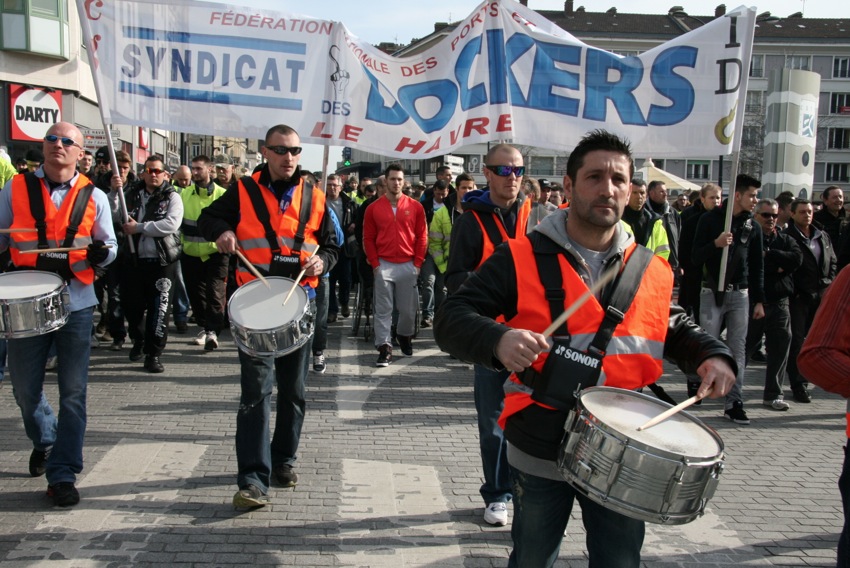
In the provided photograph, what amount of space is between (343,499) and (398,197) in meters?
5.33

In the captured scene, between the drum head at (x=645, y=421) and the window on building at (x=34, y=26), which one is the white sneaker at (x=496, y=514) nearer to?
the drum head at (x=645, y=421)

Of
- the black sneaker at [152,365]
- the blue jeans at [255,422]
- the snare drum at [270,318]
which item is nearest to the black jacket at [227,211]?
the snare drum at [270,318]

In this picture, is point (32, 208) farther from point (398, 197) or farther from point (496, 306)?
point (398, 197)

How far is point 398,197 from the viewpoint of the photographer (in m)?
9.73

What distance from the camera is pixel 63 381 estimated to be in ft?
15.8

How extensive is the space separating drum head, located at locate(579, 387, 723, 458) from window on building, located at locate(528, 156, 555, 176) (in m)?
71.6

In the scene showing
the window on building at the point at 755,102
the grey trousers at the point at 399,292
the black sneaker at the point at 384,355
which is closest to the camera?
the black sneaker at the point at 384,355

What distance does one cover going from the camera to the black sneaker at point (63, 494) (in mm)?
4668

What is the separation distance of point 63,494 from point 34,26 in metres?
27.5

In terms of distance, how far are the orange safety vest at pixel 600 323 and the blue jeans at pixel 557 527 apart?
30 centimetres

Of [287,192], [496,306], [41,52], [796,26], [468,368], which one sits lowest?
[468,368]

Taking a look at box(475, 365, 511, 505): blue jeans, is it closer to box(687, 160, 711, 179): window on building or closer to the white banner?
the white banner

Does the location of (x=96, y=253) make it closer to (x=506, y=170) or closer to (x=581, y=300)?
(x=506, y=170)

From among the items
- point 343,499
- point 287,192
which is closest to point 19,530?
point 343,499
